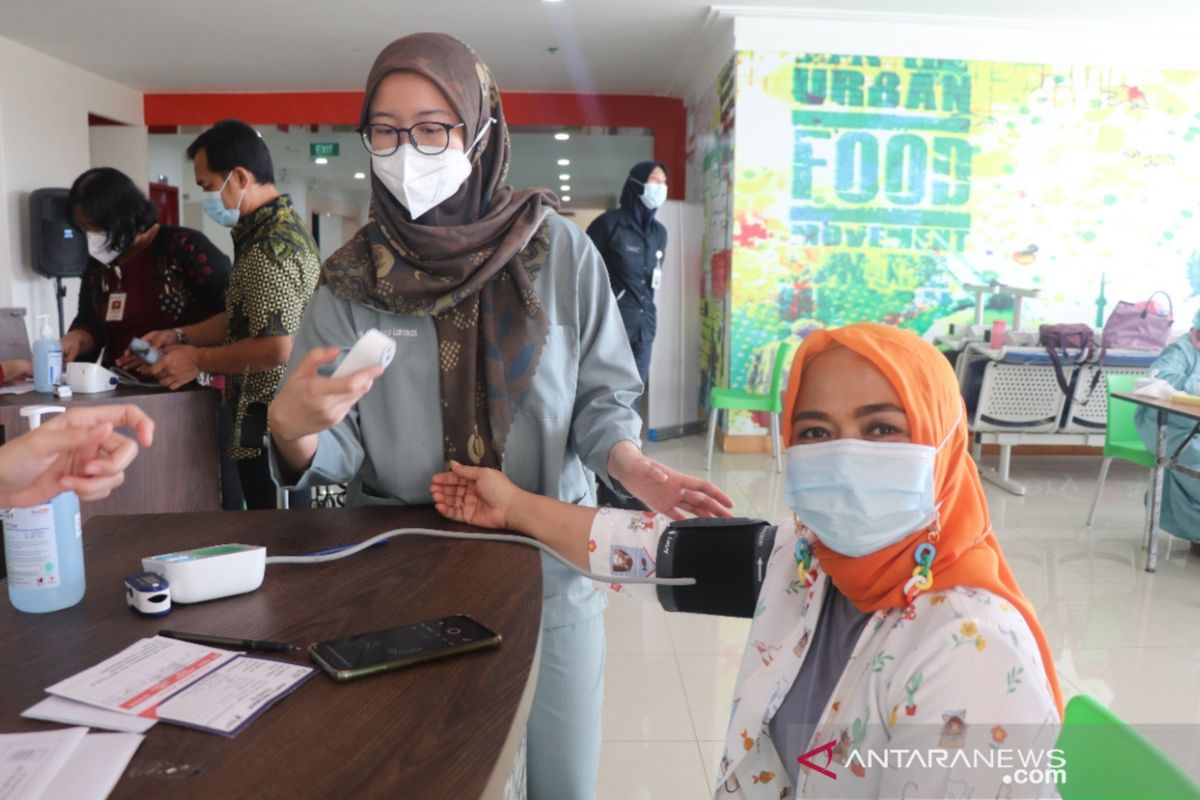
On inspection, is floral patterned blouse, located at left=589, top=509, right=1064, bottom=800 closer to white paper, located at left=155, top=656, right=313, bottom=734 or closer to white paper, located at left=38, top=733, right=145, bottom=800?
white paper, located at left=155, top=656, right=313, bottom=734

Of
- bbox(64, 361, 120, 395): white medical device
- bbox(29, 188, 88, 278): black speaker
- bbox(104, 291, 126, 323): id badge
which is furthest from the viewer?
bbox(29, 188, 88, 278): black speaker

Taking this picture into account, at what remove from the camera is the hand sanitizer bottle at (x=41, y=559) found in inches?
38.1

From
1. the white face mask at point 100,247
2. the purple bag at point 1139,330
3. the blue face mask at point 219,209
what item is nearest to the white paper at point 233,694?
the blue face mask at point 219,209

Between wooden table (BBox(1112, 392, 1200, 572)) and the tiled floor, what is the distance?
0.37ft

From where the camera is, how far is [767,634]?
1127 millimetres

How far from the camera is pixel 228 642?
90 cm

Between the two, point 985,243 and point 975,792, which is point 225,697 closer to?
point 975,792

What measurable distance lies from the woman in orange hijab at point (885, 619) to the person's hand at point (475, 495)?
409 mm

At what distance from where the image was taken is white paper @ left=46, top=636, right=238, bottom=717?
0.77m

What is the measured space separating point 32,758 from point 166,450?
7.38ft

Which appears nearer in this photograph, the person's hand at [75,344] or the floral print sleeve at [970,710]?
the floral print sleeve at [970,710]

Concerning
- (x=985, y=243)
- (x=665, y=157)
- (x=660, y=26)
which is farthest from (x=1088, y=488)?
(x=665, y=157)

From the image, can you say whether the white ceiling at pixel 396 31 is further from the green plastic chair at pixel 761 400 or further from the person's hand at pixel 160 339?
the person's hand at pixel 160 339

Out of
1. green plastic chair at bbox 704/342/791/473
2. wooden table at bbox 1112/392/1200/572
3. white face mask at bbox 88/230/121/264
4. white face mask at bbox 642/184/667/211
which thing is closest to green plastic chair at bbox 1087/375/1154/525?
wooden table at bbox 1112/392/1200/572
